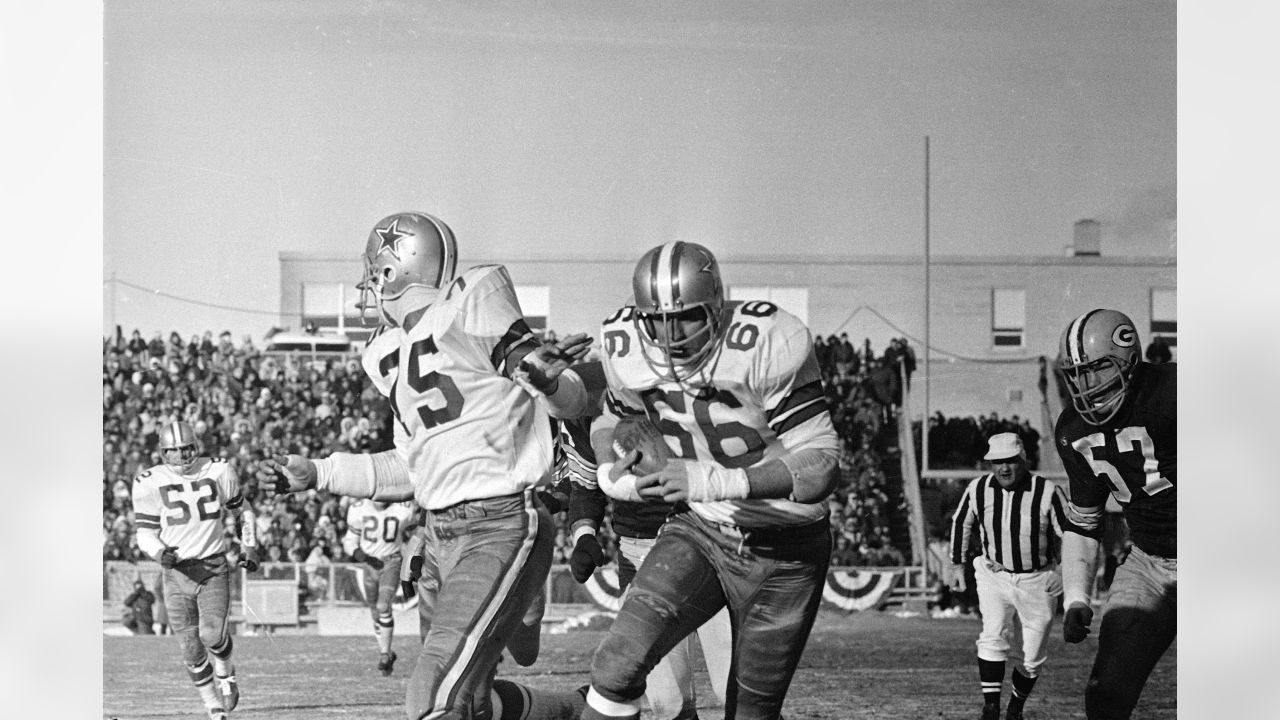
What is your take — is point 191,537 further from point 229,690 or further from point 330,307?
point 330,307

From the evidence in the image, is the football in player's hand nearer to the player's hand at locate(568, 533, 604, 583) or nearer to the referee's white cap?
the player's hand at locate(568, 533, 604, 583)

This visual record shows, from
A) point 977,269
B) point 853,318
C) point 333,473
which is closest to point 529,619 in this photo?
point 333,473

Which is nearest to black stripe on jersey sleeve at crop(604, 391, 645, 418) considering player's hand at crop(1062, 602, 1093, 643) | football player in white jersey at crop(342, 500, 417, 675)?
player's hand at crop(1062, 602, 1093, 643)

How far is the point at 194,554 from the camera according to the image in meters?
5.28

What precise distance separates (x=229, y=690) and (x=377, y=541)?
1.08m

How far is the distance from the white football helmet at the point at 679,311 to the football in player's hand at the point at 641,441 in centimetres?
20

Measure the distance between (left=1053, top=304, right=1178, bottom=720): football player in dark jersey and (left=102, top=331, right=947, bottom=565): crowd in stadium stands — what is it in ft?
4.73

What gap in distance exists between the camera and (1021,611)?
4.96 meters

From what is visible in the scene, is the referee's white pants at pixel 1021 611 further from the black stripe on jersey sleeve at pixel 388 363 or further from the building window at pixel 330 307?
the building window at pixel 330 307

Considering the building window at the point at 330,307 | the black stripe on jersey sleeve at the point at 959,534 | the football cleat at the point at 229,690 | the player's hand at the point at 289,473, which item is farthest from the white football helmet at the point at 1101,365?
the football cleat at the point at 229,690

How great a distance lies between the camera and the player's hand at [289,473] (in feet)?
12.8

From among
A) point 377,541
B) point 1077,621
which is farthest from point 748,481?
point 377,541

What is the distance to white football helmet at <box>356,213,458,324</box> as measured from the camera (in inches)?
154
